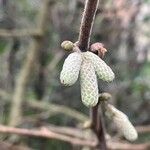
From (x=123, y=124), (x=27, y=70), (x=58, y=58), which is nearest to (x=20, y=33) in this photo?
(x=27, y=70)

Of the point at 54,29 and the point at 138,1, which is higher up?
the point at 138,1

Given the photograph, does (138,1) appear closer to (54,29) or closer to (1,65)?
(54,29)

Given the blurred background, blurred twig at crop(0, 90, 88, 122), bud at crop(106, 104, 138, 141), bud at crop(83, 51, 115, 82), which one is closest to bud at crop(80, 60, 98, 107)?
bud at crop(83, 51, 115, 82)

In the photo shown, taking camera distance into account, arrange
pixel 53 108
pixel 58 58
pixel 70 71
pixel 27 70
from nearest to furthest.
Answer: pixel 70 71 → pixel 53 108 → pixel 27 70 → pixel 58 58

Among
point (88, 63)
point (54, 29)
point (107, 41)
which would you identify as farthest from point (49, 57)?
point (88, 63)

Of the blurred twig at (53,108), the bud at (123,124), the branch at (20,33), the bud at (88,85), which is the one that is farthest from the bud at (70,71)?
the branch at (20,33)

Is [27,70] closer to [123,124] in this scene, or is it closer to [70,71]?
[123,124]

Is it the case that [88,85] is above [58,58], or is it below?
above
